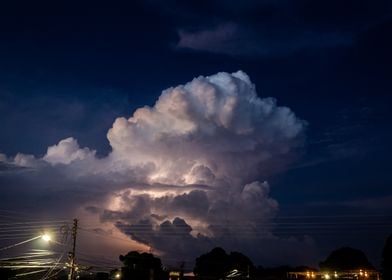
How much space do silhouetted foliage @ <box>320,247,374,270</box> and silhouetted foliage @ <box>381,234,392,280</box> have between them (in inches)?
1179

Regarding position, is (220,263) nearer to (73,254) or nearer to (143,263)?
(143,263)

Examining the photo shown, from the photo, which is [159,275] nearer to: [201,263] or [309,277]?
[201,263]

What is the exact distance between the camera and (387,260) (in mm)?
74062

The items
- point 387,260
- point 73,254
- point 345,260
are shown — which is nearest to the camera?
point 73,254

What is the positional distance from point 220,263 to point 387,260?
45.9 metres

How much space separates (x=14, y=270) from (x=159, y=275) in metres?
30.5

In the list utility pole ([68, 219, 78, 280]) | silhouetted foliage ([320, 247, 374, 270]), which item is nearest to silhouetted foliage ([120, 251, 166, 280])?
silhouetted foliage ([320, 247, 374, 270])

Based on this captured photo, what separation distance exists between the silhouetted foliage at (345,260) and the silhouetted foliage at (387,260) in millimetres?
29956

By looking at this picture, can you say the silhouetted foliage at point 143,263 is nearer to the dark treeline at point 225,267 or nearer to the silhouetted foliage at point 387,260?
the dark treeline at point 225,267

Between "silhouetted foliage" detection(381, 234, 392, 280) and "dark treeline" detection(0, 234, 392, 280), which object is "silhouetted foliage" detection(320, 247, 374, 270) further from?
"silhouetted foliage" detection(381, 234, 392, 280)

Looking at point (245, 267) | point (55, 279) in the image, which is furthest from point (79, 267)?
point (245, 267)

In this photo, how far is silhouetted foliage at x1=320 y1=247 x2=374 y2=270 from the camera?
344ft

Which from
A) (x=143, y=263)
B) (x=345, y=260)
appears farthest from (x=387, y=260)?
(x=143, y=263)

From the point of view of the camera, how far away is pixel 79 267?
177ft
